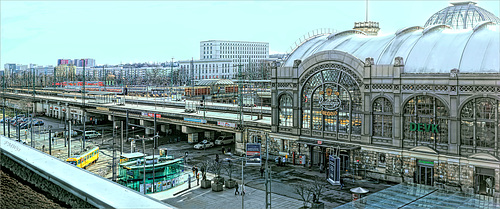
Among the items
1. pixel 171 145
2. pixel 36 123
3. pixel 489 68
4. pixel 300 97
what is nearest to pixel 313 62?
pixel 300 97

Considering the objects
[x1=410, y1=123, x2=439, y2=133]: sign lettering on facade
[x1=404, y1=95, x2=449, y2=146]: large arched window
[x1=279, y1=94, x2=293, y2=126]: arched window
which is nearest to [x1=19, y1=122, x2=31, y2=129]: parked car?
[x1=279, y1=94, x2=293, y2=126]: arched window

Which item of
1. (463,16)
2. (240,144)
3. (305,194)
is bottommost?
(305,194)

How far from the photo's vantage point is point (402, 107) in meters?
45.3

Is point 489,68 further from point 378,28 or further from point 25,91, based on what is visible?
point 25,91

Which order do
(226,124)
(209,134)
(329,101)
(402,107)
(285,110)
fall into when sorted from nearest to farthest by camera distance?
(402,107), (329,101), (285,110), (226,124), (209,134)

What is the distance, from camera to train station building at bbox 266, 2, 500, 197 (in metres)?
40.9

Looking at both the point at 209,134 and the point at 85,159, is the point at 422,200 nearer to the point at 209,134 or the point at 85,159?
the point at 85,159

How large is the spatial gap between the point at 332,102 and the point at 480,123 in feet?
52.1

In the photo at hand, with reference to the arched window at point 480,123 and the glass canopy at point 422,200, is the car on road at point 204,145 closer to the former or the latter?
the glass canopy at point 422,200

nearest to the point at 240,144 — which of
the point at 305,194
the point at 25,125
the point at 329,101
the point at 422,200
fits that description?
the point at 329,101

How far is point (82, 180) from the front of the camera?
13.1m

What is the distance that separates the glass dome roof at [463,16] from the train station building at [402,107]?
829 inches

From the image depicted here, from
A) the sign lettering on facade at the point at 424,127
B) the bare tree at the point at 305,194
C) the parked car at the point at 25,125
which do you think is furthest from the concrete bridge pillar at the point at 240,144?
the parked car at the point at 25,125

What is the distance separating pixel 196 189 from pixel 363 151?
1851 centimetres
